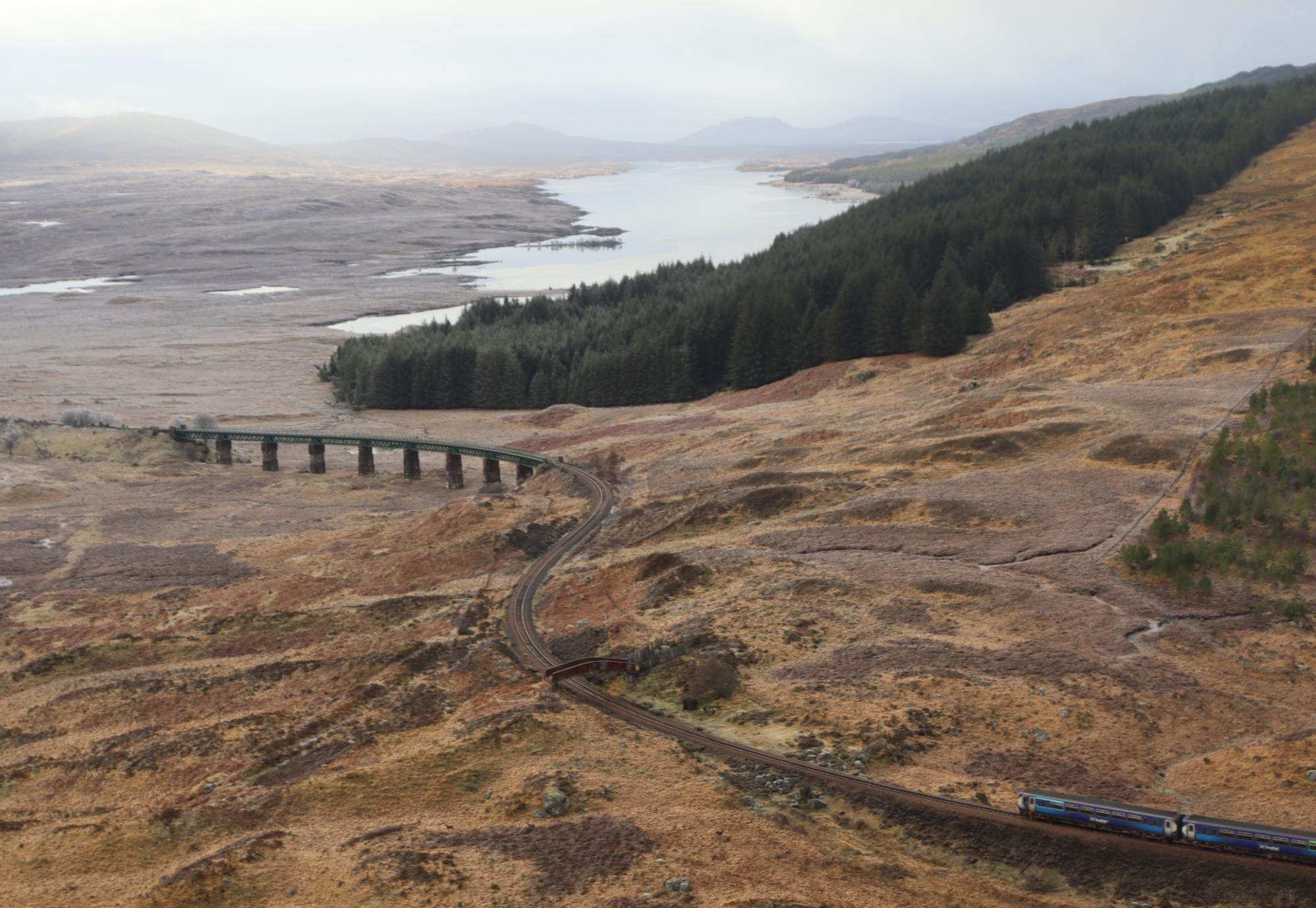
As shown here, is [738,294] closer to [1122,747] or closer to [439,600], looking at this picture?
[439,600]

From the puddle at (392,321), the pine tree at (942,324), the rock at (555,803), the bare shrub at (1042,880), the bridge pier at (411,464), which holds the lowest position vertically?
the bridge pier at (411,464)

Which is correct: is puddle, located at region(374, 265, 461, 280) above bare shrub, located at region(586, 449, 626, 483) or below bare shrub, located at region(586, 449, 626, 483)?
above

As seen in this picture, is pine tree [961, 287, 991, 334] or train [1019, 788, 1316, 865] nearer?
train [1019, 788, 1316, 865]

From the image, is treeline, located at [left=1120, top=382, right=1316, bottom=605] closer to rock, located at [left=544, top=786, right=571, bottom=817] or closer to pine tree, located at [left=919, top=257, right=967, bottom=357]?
rock, located at [left=544, top=786, right=571, bottom=817]

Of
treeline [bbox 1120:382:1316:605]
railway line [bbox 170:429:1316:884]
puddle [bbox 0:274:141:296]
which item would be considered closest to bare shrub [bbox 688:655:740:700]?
railway line [bbox 170:429:1316:884]

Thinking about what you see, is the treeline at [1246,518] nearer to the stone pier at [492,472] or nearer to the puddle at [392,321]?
the stone pier at [492,472]

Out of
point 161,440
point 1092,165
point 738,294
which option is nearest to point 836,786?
point 161,440

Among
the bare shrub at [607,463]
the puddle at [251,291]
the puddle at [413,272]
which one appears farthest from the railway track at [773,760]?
the puddle at [413,272]
